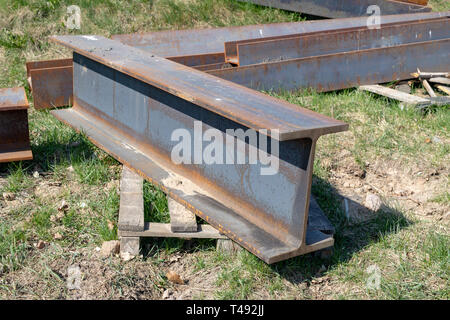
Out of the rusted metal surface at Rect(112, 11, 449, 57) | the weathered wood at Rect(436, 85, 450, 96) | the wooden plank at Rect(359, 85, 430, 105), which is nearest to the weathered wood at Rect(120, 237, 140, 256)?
the rusted metal surface at Rect(112, 11, 449, 57)

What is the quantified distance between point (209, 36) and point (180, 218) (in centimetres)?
386

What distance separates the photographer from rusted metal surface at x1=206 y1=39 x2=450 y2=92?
539 centimetres

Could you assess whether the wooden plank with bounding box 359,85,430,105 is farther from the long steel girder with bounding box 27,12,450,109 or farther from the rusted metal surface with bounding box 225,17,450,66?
the rusted metal surface with bounding box 225,17,450,66

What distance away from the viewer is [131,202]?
10.9 ft

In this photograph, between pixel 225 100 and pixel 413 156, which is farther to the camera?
pixel 413 156

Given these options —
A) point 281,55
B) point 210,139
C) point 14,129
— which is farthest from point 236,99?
point 281,55

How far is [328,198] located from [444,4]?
25.0ft

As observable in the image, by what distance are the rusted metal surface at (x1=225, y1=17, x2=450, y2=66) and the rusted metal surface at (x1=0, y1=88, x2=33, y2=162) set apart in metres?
2.39

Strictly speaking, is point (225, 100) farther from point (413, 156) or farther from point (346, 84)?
point (346, 84)

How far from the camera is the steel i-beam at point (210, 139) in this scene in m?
2.69

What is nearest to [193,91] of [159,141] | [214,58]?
[159,141]

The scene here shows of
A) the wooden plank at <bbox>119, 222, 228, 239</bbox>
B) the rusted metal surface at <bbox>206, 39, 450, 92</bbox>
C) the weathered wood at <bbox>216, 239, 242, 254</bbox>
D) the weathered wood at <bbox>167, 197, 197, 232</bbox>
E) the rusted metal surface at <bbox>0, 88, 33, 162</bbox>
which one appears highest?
the rusted metal surface at <bbox>206, 39, 450, 92</bbox>

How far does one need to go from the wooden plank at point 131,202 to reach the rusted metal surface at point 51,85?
1727 millimetres

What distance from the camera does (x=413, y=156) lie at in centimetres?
437
